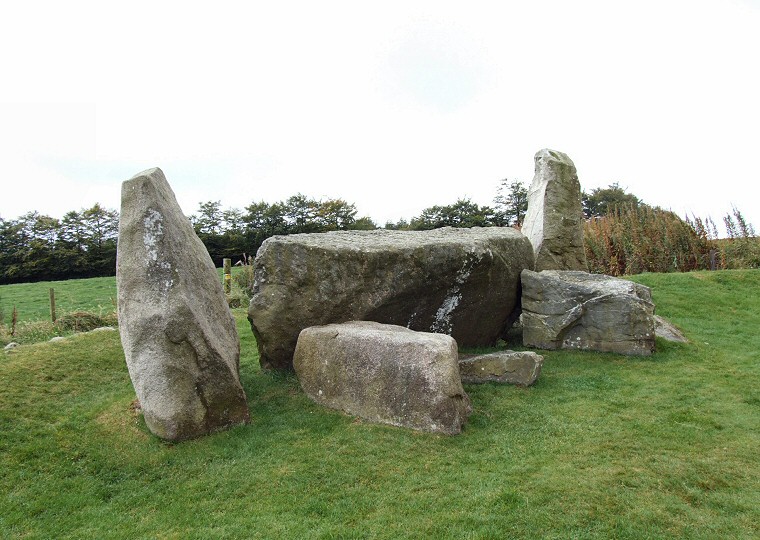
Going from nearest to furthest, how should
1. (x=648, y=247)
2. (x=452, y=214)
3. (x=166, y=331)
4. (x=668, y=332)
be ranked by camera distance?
1. (x=166, y=331)
2. (x=668, y=332)
3. (x=648, y=247)
4. (x=452, y=214)

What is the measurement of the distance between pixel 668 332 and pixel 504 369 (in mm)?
4313

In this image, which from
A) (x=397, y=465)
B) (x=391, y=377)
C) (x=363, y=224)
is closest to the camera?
(x=397, y=465)

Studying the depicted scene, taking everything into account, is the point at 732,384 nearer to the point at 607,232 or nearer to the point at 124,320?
the point at 124,320

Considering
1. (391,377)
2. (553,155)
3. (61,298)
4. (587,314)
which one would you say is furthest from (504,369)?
(61,298)

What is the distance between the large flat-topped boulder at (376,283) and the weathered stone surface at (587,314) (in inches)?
23.9

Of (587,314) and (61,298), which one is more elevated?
(61,298)

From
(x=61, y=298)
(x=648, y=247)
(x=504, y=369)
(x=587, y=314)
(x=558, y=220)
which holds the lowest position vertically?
(x=504, y=369)

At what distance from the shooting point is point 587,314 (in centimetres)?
927

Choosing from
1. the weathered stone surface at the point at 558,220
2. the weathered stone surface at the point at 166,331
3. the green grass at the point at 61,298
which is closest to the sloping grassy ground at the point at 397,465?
the weathered stone surface at the point at 166,331

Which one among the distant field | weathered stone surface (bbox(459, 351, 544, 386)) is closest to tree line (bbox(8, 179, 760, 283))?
the distant field

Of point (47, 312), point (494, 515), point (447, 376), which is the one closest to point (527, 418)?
point (447, 376)

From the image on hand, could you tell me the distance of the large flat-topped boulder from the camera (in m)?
7.89

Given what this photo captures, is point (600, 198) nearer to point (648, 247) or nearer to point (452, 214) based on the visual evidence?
point (452, 214)

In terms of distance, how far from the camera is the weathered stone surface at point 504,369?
7.61 meters
